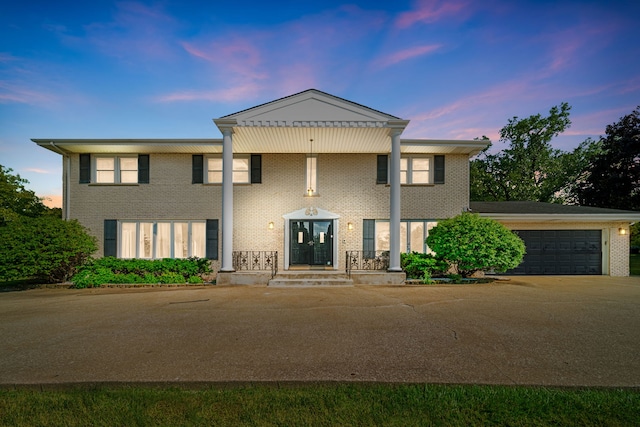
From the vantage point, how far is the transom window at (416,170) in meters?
15.3

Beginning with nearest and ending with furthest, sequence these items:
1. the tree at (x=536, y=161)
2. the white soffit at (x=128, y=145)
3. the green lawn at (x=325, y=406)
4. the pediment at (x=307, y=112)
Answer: the green lawn at (x=325, y=406), the pediment at (x=307, y=112), the white soffit at (x=128, y=145), the tree at (x=536, y=161)

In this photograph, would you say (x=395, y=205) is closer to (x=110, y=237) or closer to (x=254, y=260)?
(x=254, y=260)

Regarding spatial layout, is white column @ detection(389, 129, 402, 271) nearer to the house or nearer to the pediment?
the pediment

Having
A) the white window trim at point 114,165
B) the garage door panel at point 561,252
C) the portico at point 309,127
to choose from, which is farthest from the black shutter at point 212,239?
the garage door panel at point 561,252

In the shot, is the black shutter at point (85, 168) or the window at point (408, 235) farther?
the window at point (408, 235)

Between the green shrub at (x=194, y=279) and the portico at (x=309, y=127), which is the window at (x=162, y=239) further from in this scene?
the portico at (x=309, y=127)

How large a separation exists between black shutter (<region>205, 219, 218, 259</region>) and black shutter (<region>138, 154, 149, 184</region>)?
3.42 metres

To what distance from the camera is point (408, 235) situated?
15.2 meters

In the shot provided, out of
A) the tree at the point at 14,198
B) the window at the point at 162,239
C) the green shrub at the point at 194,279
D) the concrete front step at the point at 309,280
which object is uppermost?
the tree at the point at 14,198

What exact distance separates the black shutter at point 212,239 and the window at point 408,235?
723cm

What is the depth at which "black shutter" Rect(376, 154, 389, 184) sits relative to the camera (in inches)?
598

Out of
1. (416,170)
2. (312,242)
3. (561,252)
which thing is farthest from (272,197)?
(561,252)

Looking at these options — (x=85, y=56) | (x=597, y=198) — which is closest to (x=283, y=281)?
(x=85, y=56)

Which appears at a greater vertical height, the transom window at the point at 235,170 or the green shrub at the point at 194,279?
the transom window at the point at 235,170
